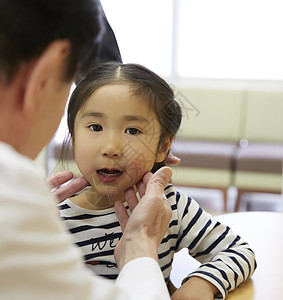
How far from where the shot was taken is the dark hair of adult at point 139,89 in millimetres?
1156

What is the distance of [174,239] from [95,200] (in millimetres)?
210

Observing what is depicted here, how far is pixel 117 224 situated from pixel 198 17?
4444 mm

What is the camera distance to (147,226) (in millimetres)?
898

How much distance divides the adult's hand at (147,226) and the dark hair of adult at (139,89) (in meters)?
0.19

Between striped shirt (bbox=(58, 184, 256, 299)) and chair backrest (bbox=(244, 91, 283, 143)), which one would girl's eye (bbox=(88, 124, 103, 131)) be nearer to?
striped shirt (bbox=(58, 184, 256, 299))

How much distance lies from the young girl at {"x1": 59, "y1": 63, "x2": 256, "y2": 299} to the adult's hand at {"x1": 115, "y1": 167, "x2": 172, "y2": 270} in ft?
0.45

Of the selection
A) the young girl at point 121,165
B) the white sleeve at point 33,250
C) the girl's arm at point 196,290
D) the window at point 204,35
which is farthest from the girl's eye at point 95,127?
the window at point 204,35

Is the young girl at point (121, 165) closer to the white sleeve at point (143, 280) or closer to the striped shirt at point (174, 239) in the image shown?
the striped shirt at point (174, 239)

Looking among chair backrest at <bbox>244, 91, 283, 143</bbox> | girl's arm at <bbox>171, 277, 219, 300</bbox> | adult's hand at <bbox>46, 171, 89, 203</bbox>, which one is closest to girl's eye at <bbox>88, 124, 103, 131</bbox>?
adult's hand at <bbox>46, 171, 89, 203</bbox>

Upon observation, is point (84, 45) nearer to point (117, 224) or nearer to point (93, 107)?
point (93, 107)

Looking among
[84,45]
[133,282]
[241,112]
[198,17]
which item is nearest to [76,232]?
[133,282]

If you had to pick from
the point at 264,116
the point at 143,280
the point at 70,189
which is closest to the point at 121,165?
the point at 70,189

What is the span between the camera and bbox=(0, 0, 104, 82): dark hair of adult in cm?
61

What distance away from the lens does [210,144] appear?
4.36m
